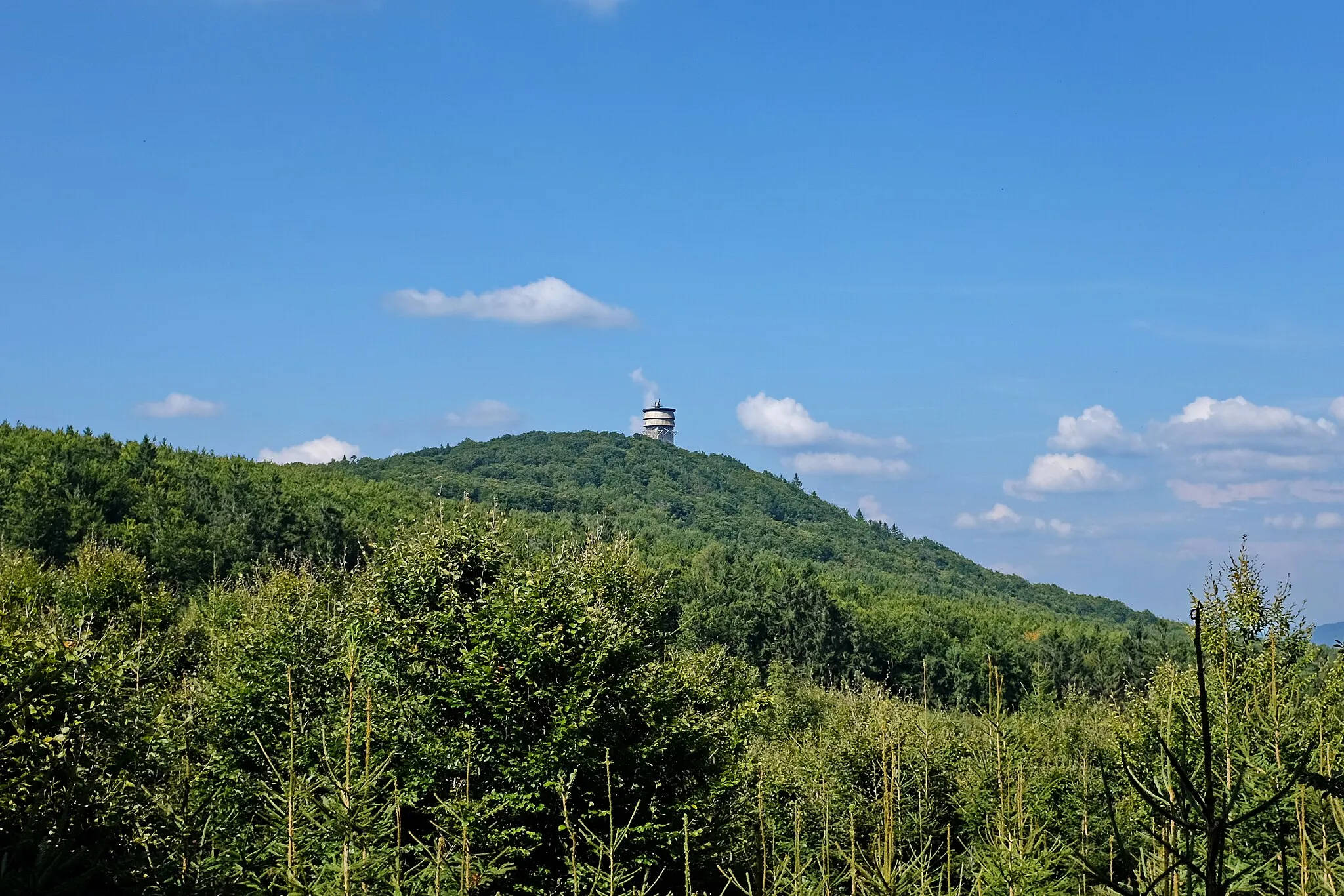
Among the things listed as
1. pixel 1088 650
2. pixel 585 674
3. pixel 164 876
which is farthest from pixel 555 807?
pixel 1088 650

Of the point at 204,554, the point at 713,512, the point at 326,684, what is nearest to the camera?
the point at 326,684

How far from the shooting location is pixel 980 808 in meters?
27.9


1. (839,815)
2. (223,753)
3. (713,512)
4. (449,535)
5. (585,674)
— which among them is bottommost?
(839,815)

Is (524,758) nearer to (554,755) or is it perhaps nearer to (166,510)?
(554,755)

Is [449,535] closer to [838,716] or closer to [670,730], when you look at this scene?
[670,730]

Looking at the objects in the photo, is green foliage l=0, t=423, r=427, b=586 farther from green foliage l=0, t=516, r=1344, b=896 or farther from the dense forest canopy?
green foliage l=0, t=516, r=1344, b=896

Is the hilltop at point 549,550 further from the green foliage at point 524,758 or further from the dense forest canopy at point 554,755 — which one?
the green foliage at point 524,758

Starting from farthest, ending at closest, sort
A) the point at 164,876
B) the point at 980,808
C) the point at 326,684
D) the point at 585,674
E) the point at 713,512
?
the point at 713,512
the point at 980,808
the point at 326,684
the point at 585,674
the point at 164,876

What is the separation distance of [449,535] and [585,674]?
21.5 ft

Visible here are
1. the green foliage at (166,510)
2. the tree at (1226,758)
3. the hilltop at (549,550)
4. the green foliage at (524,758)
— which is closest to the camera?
the tree at (1226,758)

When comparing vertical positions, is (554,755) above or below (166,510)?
below

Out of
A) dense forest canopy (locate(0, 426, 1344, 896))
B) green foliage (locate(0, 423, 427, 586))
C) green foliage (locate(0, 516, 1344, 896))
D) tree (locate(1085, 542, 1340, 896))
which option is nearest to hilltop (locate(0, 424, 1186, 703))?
green foliage (locate(0, 423, 427, 586))

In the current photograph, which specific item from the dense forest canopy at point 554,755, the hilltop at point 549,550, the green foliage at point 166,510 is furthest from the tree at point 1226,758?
the green foliage at point 166,510

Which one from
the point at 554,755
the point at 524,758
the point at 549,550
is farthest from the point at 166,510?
the point at 554,755
